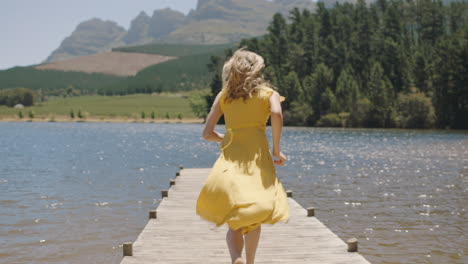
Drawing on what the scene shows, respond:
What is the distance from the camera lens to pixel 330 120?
93.8 metres

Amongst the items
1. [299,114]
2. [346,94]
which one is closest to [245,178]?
[346,94]

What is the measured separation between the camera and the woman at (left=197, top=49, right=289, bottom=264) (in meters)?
5.94

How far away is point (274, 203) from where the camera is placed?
6008mm

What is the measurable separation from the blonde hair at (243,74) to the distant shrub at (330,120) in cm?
8847

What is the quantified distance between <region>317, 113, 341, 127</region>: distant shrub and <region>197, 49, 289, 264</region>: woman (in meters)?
88.4

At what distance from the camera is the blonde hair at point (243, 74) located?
5953mm

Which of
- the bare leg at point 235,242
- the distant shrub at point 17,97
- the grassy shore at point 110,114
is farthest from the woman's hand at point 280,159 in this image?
the distant shrub at point 17,97

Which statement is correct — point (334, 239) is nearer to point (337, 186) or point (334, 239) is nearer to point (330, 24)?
point (337, 186)

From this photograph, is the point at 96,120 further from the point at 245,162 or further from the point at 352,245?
the point at 245,162

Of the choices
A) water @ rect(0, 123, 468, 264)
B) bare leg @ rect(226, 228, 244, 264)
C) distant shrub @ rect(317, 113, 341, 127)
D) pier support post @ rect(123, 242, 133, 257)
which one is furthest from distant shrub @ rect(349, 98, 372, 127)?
bare leg @ rect(226, 228, 244, 264)

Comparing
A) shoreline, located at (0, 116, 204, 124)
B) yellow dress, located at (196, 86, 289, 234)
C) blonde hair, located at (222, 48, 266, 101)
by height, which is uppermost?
blonde hair, located at (222, 48, 266, 101)

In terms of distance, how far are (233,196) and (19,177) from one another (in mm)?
21030

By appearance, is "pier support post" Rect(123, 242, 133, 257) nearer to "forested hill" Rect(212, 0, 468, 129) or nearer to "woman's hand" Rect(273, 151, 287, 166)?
"woman's hand" Rect(273, 151, 287, 166)

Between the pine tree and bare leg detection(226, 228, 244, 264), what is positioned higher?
the pine tree
